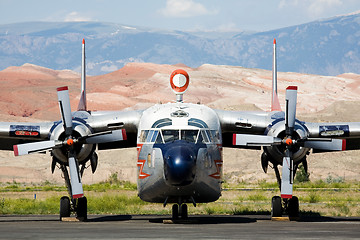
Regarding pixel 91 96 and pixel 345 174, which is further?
pixel 91 96

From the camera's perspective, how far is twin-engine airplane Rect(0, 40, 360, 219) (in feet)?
74.4

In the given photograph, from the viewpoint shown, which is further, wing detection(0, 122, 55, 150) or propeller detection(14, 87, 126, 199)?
wing detection(0, 122, 55, 150)

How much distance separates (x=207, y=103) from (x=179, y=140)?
12829 cm

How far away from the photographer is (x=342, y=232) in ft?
66.1

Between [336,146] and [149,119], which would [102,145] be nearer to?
[149,119]

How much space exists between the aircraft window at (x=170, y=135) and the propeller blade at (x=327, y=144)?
5.32 meters

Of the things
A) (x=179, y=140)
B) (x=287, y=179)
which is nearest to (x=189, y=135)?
→ (x=179, y=140)

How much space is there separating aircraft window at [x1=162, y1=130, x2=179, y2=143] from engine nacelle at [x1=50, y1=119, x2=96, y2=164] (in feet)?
15.0

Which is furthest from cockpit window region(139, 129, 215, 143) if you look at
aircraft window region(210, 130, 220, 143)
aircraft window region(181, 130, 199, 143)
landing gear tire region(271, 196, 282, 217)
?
landing gear tire region(271, 196, 282, 217)

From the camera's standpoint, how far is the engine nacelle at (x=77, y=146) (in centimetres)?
2642

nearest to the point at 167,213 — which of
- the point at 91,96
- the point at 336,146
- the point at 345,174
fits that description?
the point at 336,146

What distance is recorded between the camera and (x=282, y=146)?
26.5 m

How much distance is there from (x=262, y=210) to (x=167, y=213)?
15.0 feet

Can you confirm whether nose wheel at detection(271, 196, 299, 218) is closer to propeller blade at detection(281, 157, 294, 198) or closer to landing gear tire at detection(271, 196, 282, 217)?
landing gear tire at detection(271, 196, 282, 217)
